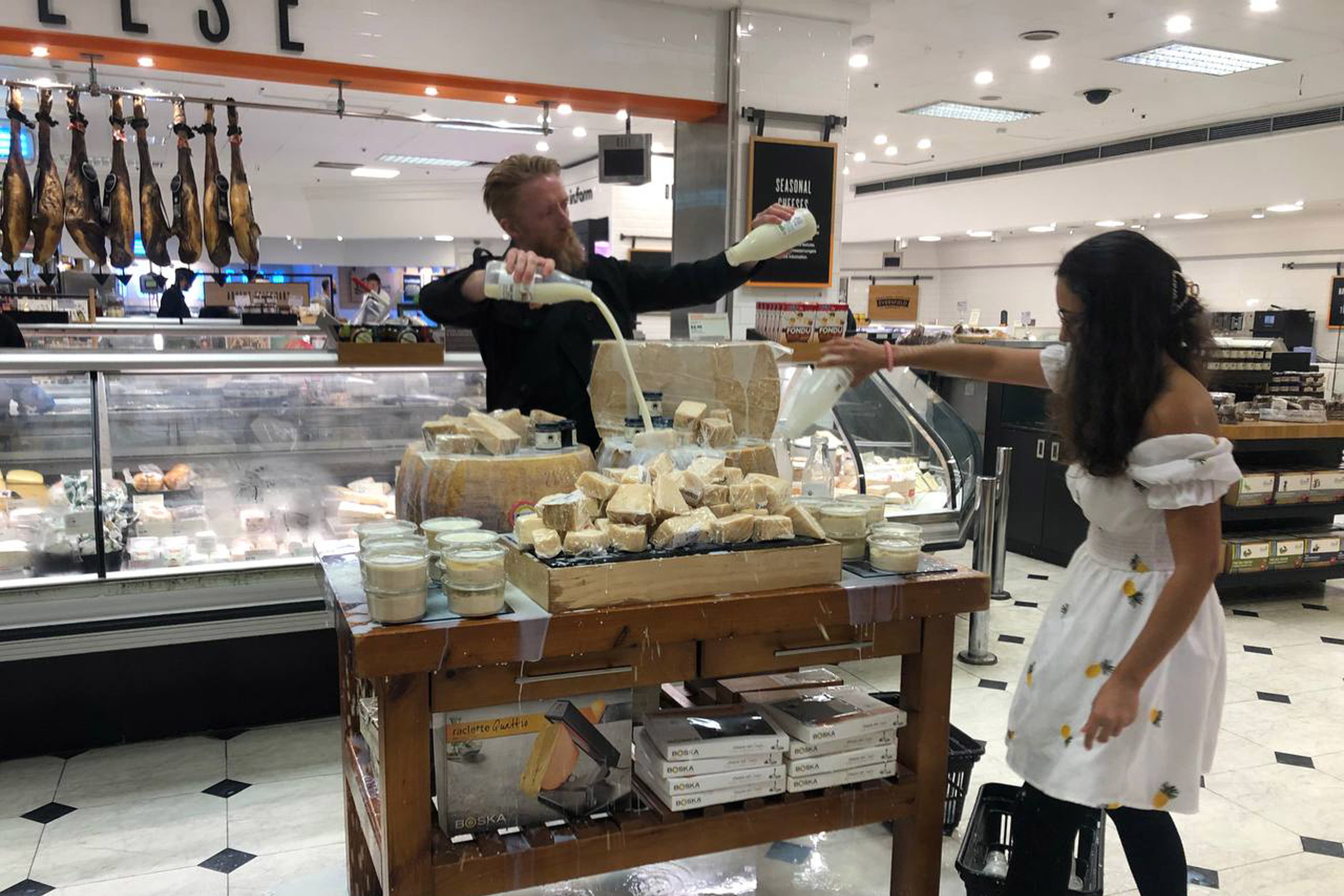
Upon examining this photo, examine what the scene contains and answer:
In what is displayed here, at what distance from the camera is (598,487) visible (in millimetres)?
1839

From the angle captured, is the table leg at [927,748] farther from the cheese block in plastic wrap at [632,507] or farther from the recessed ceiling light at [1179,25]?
Answer: the recessed ceiling light at [1179,25]

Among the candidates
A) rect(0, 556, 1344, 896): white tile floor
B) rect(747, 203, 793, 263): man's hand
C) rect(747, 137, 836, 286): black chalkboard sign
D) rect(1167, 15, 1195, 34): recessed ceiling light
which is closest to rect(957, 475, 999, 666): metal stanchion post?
rect(0, 556, 1344, 896): white tile floor

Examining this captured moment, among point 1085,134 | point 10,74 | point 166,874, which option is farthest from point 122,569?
point 1085,134

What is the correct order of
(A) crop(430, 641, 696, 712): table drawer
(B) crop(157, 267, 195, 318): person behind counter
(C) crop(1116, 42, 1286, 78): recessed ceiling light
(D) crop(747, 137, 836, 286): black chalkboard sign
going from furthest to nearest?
(B) crop(157, 267, 195, 318): person behind counter
(C) crop(1116, 42, 1286, 78): recessed ceiling light
(D) crop(747, 137, 836, 286): black chalkboard sign
(A) crop(430, 641, 696, 712): table drawer

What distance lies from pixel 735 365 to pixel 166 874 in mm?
2138

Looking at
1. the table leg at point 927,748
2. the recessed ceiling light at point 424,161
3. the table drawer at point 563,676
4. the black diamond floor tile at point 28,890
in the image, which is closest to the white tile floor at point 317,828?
the black diamond floor tile at point 28,890

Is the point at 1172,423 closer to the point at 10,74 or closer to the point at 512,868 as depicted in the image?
the point at 512,868

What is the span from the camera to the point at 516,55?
5023 millimetres

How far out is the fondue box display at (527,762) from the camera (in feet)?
5.85

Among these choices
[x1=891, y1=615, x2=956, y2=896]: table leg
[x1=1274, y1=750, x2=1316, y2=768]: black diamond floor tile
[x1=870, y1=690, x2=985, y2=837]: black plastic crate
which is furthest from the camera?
[x1=1274, y1=750, x2=1316, y2=768]: black diamond floor tile

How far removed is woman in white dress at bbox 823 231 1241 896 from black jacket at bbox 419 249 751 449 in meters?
1.14

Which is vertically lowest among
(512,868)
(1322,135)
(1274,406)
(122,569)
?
(512,868)

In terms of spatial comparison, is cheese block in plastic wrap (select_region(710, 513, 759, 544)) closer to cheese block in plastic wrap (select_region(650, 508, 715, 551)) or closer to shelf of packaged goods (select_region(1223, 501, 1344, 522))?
cheese block in plastic wrap (select_region(650, 508, 715, 551))

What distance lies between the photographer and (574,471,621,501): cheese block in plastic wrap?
184cm
